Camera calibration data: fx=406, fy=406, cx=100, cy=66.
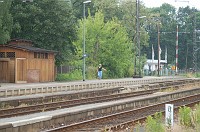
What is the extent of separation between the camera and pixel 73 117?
636 inches

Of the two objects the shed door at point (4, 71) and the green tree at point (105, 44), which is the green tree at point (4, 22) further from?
the green tree at point (105, 44)

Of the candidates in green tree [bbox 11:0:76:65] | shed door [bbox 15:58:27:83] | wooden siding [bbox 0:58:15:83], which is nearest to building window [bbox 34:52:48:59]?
shed door [bbox 15:58:27:83]

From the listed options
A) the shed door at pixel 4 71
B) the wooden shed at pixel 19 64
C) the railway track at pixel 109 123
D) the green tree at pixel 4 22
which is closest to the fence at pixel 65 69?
the wooden shed at pixel 19 64

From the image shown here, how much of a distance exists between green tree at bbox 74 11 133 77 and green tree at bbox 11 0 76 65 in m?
6.52

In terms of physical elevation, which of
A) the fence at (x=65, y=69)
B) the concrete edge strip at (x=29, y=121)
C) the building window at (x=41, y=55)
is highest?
the building window at (x=41, y=55)

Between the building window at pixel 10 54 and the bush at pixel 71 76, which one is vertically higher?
the building window at pixel 10 54

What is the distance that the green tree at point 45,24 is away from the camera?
4681 cm

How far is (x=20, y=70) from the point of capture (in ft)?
129

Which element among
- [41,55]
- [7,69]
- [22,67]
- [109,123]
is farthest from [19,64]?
[109,123]

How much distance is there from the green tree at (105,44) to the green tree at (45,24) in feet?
21.4

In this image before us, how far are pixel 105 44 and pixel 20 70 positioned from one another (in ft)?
63.7

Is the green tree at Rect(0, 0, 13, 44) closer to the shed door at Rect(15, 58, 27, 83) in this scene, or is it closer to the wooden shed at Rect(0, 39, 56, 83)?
the wooden shed at Rect(0, 39, 56, 83)

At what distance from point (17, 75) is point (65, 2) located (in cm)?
1486

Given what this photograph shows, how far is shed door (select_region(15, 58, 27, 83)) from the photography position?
129 ft
